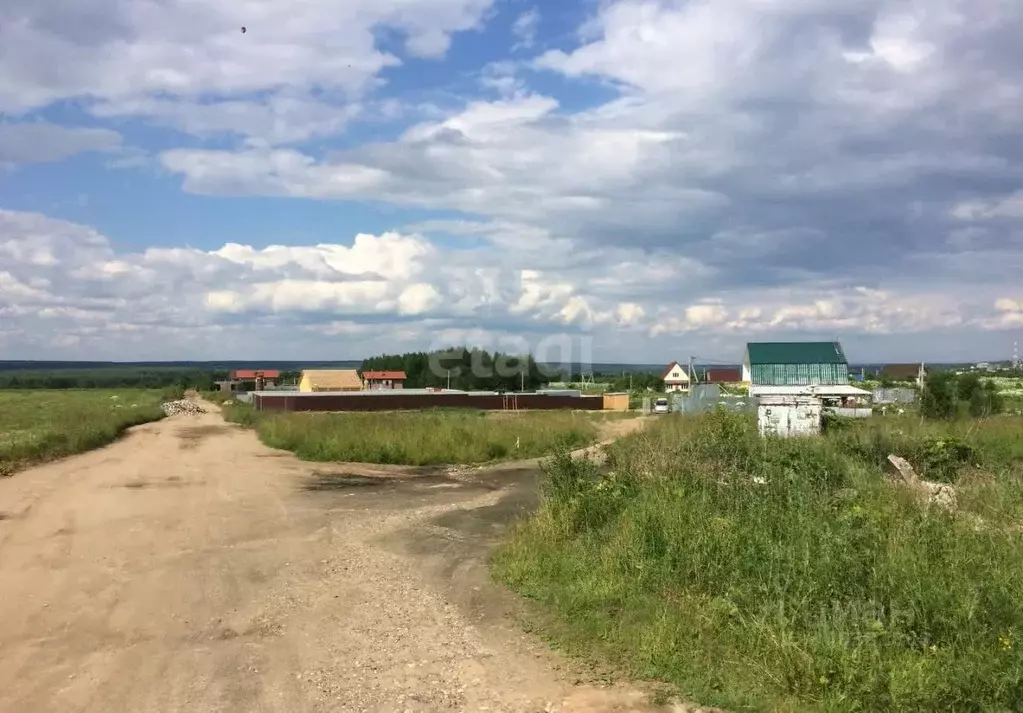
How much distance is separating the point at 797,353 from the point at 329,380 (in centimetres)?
4786

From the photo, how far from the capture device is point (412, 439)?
22938 mm

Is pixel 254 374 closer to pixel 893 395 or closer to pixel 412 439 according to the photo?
pixel 893 395

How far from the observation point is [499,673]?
19.1 ft

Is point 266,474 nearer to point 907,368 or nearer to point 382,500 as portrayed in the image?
point 382,500

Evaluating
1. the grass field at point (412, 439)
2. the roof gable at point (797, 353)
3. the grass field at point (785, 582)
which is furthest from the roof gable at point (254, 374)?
the grass field at point (785, 582)

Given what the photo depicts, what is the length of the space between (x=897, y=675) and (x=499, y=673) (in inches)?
101

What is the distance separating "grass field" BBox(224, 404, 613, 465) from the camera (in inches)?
874

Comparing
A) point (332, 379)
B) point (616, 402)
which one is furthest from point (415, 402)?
point (332, 379)

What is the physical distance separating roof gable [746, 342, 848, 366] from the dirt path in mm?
54135

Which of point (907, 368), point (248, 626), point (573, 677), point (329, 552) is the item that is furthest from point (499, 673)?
point (907, 368)

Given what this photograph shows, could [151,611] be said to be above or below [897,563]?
below

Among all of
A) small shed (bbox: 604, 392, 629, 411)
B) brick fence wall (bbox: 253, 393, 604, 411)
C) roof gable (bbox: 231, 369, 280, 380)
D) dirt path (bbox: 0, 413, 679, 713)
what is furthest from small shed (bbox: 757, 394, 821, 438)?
roof gable (bbox: 231, 369, 280, 380)

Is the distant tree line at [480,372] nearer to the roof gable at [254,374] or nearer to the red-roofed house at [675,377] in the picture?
the red-roofed house at [675,377]

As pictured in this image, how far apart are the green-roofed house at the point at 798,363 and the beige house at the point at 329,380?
41051 mm
